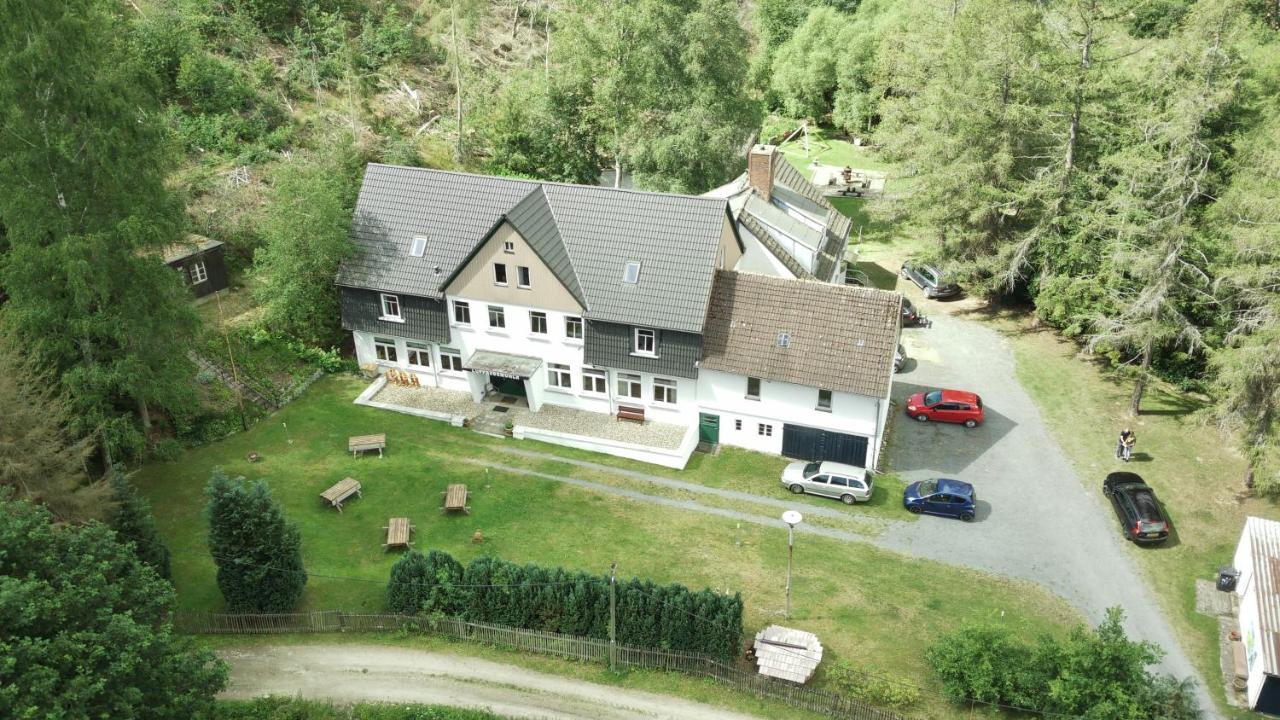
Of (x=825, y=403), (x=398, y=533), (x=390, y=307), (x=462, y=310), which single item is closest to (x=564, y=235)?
(x=462, y=310)

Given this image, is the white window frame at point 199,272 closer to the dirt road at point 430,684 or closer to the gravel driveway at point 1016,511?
the dirt road at point 430,684

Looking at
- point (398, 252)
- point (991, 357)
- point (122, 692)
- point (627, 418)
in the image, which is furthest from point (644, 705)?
point (991, 357)

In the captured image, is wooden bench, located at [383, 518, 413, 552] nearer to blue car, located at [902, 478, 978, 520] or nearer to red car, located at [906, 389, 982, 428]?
blue car, located at [902, 478, 978, 520]

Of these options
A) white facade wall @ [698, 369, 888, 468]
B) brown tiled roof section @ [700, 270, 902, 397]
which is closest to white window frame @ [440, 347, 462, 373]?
white facade wall @ [698, 369, 888, 468]

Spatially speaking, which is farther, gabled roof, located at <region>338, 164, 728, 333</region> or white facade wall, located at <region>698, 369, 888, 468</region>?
gabled roof, located at <region>338, 164, 728, 333</region>

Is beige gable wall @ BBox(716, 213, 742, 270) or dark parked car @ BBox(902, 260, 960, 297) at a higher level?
beige gable wall @ BBox(716, 213, 742, 270)

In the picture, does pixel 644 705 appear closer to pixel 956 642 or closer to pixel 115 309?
pixel 956 642
